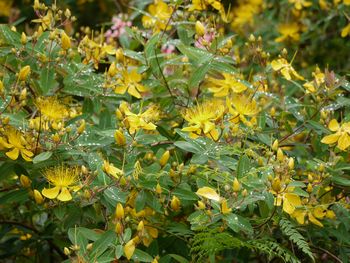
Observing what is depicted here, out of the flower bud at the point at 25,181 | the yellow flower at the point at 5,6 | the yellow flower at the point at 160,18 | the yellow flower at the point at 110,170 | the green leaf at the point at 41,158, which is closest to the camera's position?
the yellow flower at the point at 110,170

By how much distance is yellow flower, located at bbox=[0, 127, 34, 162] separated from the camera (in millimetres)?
2283

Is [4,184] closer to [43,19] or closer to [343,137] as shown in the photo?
[43,19]

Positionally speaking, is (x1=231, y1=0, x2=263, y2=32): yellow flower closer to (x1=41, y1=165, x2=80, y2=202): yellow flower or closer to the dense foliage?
the dense foliage

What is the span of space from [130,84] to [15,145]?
582 millimetres

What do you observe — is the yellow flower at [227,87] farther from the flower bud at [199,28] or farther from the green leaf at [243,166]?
the green leaf at [243,166]

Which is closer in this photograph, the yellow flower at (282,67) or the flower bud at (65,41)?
the flower bud at (65,41)

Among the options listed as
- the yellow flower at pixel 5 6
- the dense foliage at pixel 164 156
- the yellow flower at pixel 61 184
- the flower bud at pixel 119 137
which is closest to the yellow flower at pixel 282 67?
the dense foliage at pixel 164 156

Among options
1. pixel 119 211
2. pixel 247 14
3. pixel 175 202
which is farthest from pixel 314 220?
pixel 247 14

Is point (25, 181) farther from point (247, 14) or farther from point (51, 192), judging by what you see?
point (247, 14)

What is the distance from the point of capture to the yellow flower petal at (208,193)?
2.07 meters

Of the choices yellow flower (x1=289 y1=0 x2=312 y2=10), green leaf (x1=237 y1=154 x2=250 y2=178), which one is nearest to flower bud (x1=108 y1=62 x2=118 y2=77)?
green leaf (x1=237 y1=154 x2=250 y2=178)

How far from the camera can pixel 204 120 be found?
2316 mm

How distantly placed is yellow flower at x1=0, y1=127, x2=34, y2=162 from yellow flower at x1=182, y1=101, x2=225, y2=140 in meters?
0.53

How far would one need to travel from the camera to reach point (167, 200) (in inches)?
92.7
